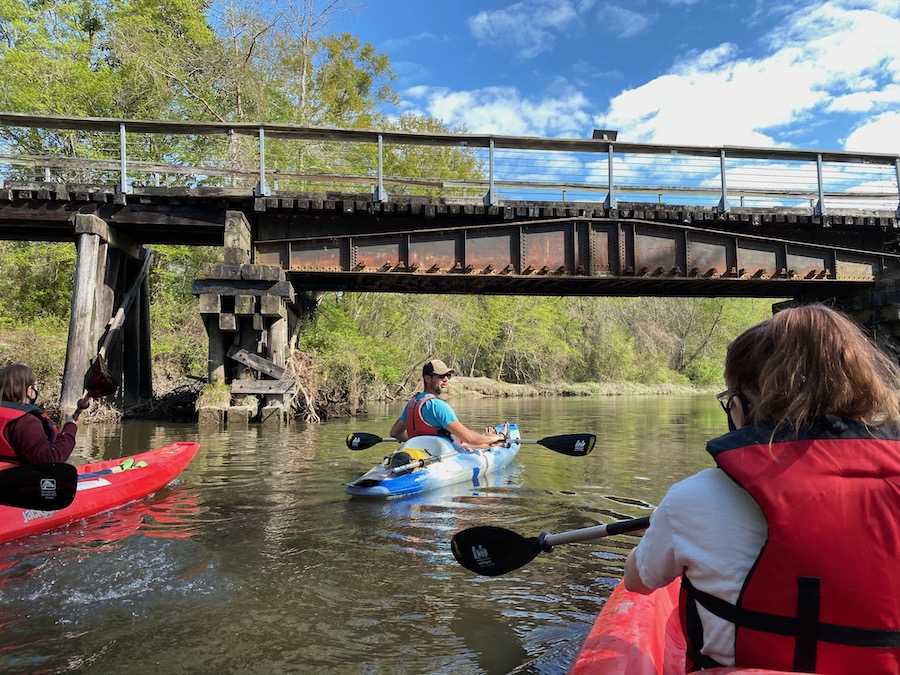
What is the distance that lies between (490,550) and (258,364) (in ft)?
34.0

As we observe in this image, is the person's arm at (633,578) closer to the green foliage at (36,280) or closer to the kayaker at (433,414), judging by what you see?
the kayaker at (433,414)

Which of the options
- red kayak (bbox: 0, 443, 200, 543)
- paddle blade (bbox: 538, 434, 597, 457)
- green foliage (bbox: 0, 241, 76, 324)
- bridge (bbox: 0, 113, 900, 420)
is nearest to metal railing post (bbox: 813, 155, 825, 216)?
bridge (bbox: 0, 113, 900, 420)

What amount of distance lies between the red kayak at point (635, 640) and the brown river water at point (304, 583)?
0.58 m

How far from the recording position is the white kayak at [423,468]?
19.1ft

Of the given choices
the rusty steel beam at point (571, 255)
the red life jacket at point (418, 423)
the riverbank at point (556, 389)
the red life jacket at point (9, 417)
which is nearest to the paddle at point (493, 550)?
the red life jacket at point (9, 417)

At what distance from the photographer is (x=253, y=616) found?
312 cm

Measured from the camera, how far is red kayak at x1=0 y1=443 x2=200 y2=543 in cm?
434

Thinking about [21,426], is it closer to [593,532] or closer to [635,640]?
[593,532]

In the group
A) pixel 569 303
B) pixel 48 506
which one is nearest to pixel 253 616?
pixel 48 506

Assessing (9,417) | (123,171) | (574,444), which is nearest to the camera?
(9,417)

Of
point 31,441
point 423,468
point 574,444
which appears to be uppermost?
point 31,441

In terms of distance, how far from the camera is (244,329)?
1270 centimetres

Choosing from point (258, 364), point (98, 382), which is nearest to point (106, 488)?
point (98, 382)

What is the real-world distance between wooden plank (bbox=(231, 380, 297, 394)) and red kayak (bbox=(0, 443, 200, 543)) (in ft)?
17.2
